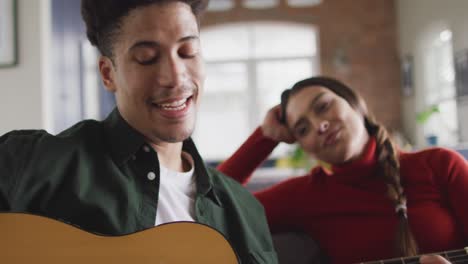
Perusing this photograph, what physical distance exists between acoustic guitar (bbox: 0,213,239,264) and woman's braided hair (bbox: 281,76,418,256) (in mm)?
659

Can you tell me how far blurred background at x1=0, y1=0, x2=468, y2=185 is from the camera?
4.02 metres

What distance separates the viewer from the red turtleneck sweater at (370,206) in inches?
50.8

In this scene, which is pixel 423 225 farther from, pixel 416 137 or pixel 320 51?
pixel 320 51

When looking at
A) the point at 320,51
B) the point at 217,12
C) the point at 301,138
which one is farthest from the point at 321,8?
the point at 301,138

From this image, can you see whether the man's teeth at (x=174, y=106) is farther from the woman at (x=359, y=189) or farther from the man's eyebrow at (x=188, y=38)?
the woman at (x=359, y=189)

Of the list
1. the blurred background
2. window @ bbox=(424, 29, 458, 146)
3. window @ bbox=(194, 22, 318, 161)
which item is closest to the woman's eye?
the blurred background

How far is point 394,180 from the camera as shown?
1.34 metres

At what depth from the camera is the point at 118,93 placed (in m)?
0.95

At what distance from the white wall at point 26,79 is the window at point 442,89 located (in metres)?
3.53

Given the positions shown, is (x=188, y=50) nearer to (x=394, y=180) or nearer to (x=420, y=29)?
(x=394, y=180)

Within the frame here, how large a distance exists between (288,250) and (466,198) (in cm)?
55

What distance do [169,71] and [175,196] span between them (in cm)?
28

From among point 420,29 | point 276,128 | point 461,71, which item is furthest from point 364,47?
point 276,128

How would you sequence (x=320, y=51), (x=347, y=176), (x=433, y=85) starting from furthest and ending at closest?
(x=320, y=51)
(x=433, y=85)
(x=347, y=176)
